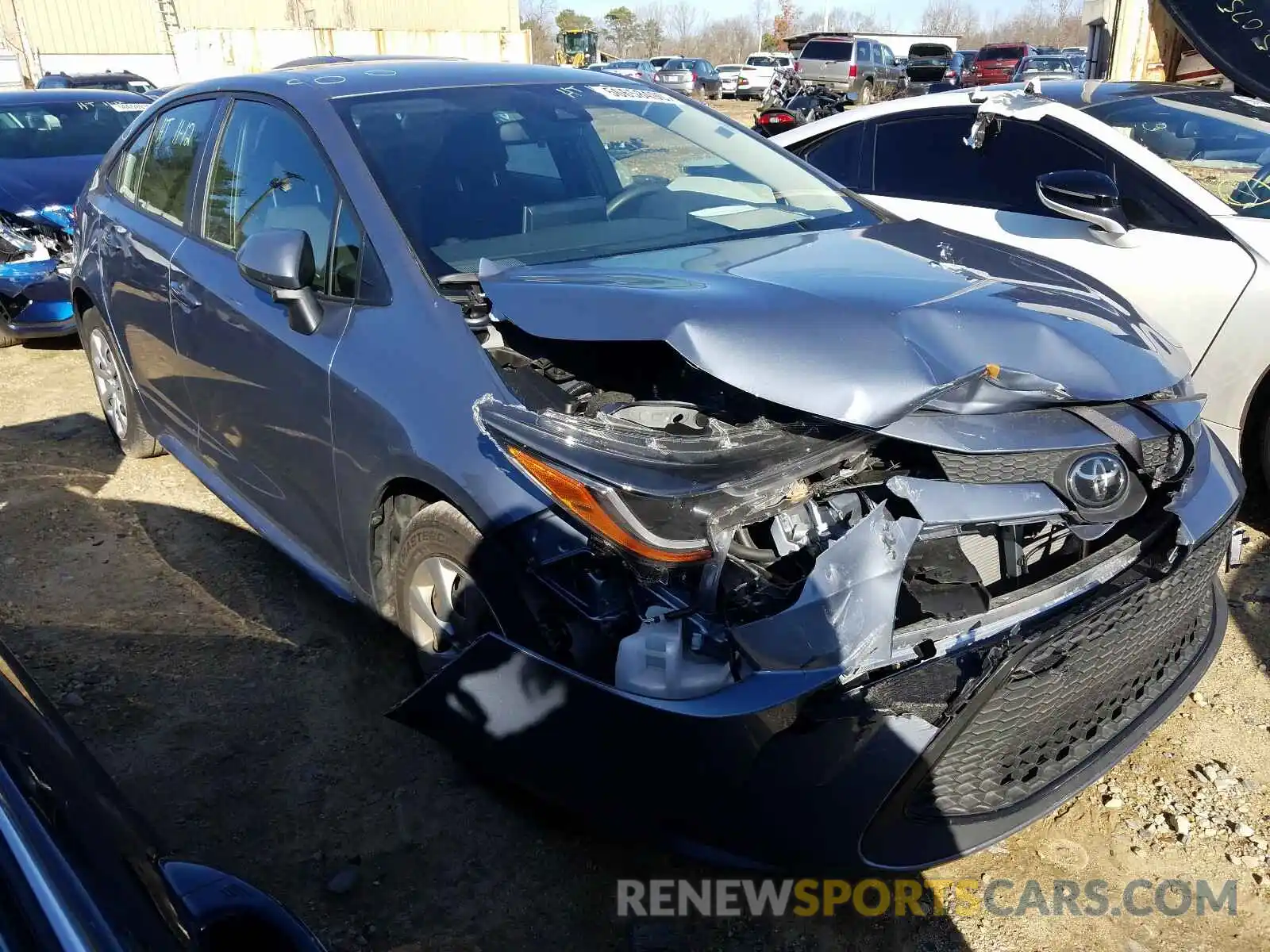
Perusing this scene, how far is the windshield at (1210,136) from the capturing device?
13.3 ft

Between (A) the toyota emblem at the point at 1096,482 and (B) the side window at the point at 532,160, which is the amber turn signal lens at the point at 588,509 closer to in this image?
(A) the toyota emblem at the point at 1096,482

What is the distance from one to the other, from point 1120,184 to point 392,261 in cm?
319

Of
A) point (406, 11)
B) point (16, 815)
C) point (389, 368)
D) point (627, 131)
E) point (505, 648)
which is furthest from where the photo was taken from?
point (406, 11)

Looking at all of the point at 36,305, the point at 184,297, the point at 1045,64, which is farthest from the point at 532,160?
the point at 1045,64

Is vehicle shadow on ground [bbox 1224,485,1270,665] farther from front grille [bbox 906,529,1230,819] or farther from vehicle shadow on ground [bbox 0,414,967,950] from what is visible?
vehicle shadow on ground [bbox 0,414,967,950]

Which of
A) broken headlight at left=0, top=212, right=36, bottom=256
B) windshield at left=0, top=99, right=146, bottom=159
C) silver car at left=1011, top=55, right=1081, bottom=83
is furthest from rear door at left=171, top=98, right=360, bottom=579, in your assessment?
silver car at left=1011, top=55, right=1081, bottom=83

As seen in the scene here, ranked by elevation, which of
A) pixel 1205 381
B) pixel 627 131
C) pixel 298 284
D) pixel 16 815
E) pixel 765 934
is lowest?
pixel 765 934

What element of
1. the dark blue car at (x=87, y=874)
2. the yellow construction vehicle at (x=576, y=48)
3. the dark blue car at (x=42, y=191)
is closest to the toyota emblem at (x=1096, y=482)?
the dark blue car at (x=87, y=874)

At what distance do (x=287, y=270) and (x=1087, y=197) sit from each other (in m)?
3.05

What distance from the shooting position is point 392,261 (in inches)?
103

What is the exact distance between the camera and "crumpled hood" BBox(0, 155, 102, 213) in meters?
6.71

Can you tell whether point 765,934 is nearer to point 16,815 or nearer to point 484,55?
point 16,815

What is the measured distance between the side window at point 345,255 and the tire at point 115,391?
2.08 m

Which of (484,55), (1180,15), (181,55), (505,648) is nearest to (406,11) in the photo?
(484,55)
